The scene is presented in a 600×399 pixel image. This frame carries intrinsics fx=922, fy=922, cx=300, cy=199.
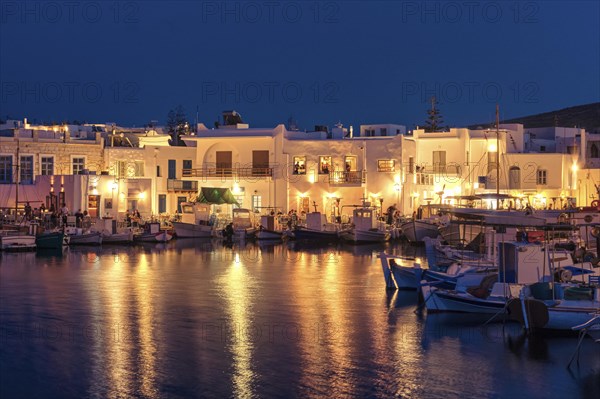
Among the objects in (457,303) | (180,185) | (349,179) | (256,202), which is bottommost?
(457,303)

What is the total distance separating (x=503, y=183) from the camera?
64250mm

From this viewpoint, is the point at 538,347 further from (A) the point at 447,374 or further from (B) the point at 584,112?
(B) the point at 584,112

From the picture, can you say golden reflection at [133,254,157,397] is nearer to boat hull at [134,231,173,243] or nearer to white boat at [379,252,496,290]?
white boat at [379,252,496,290]

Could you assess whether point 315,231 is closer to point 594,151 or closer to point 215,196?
point 215,196

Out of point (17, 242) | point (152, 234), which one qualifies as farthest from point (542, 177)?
point (17, 242)

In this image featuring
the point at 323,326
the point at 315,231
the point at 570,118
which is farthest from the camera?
the point at 570,118

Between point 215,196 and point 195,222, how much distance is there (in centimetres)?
214

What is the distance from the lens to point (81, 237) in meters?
50.1

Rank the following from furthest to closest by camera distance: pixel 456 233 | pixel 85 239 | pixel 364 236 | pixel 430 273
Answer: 1. pixel 364 236
2. pixel 85 239
3. pixel 456 233
4. pixel 430 273

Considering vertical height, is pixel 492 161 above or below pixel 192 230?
above

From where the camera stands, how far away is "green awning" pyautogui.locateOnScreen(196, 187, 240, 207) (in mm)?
58500

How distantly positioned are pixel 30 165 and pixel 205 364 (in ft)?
139

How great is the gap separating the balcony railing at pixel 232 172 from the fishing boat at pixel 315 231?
20.0 ft

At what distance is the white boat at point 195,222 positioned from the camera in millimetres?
56188
